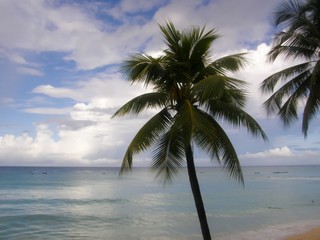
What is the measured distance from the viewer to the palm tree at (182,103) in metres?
7.32

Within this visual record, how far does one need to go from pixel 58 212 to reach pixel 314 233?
19580 mm

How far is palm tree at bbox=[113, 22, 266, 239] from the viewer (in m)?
7.32

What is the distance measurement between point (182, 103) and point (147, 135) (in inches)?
38.9

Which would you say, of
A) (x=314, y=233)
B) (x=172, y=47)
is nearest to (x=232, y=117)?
(x=172, y=47)

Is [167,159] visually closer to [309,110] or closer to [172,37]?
[172,37]

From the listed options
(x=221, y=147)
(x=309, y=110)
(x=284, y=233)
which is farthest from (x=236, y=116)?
(x=284, y=233)

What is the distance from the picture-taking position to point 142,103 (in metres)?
7.65

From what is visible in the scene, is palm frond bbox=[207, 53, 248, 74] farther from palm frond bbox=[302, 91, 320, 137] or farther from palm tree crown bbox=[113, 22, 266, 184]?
palm frond bbox=[302, 91, 320, 137]

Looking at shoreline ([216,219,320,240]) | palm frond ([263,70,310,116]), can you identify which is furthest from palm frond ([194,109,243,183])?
shoreline ([216,219,320,240])

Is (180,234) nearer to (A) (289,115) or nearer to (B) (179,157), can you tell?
(A) (289,115)

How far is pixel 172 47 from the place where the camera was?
7859 mm

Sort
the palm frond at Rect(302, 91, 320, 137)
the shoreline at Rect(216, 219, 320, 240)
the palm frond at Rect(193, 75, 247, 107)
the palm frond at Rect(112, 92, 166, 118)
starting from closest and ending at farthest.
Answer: the palm frond at Rect(193, 75, 247, 107) → the palm frond at Rect(112, 92, 166, 118) → the palm frond at Rect(302, 91, 320, 137) → the shoreline at Rect(216, 219, 320, 240)

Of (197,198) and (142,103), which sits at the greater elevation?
(142,103)

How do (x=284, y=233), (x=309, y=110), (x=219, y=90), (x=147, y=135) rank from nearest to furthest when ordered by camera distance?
1. (x=219, y=90)
2. (x=147, y=135)
3. (x=309, y=110)
4. (x=284, y=233)
